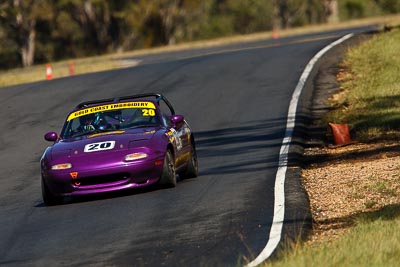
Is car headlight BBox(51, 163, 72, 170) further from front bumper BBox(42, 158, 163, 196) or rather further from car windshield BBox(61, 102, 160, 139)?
car windshield BBox(61, 102, 160, 139)

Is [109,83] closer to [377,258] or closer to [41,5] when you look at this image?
[377,258]

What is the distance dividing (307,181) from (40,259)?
512cm

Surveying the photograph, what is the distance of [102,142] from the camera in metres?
14.2

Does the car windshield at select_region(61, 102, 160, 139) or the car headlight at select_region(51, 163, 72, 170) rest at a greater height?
the car windshield at select_region(61, 102, 160, 139)

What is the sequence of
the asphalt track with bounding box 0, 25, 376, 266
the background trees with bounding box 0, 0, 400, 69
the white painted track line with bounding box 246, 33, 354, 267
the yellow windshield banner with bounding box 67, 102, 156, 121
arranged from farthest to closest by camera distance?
the background trees with bounding box 0, 0, 400, 69 → the yellow windshield banner with bounding box 67, 102, 156, 121 → the asphalt track with bounding box 0, 25, 376, 266 → the white painted track line with bounding box 246, 33, 354, 267

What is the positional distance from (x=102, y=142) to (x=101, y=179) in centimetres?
58

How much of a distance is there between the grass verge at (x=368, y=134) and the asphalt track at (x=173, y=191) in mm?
763

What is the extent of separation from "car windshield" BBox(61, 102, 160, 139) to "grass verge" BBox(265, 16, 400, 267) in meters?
2.44

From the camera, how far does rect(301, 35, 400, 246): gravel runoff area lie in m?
11.2

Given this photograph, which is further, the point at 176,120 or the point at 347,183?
the point at 176,120

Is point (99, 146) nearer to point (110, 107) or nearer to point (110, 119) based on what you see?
point (110, 119)

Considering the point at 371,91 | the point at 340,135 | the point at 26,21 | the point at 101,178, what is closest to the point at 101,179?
the point at 101,178

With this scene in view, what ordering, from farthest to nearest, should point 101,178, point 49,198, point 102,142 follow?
1. point 102,142
2. point 49,198
3. point 101,178

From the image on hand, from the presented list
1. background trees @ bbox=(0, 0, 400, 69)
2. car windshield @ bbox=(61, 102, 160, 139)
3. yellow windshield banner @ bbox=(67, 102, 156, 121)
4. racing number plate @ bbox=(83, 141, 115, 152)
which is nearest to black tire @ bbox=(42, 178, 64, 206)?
racing number plate @ bbox=(83, 141, 115, 152)
